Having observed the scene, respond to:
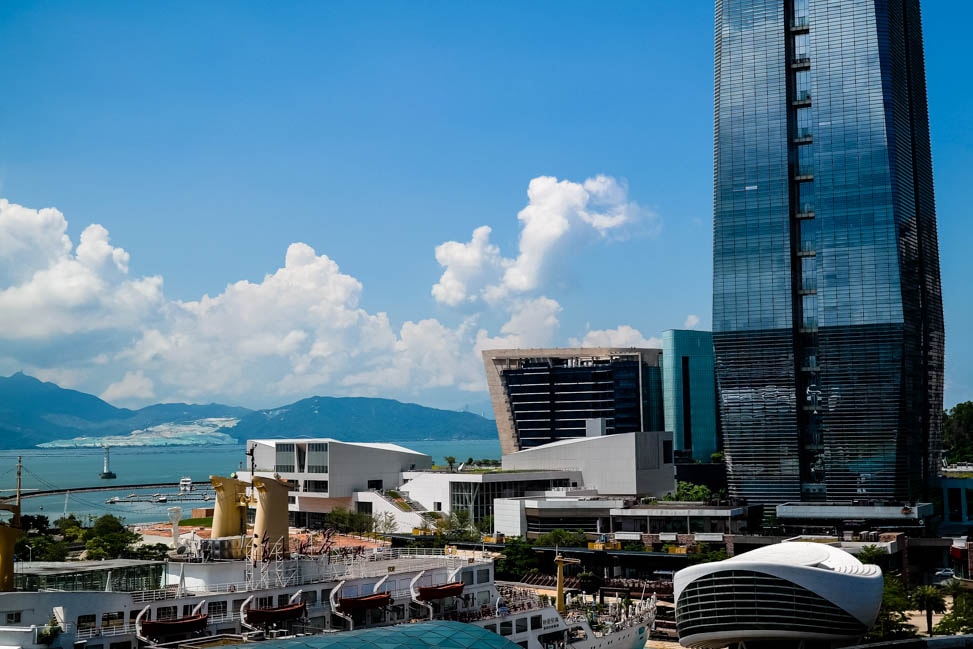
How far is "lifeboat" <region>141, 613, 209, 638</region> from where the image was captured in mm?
44000

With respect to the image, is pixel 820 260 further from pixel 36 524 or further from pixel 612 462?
pixel 36 524

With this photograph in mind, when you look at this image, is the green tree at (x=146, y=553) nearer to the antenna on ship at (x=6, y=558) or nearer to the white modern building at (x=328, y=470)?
the antenna on ship at (x=6, y=558)

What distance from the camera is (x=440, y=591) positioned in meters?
54.8

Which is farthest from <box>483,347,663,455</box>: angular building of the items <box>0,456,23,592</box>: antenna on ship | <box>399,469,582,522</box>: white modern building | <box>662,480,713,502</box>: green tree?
<box>0,456,23,592</box>: antenna on ship

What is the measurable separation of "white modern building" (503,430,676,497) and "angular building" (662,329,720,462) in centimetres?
5987

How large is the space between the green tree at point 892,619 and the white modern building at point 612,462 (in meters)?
58.4

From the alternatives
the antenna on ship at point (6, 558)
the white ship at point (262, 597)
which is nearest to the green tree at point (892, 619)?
the white ship at point (262, 597)

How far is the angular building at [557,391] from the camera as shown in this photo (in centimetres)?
19038

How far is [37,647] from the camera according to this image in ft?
132

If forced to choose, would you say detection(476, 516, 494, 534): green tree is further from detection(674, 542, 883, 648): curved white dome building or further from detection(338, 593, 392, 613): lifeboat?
detection(338, 593, 392, 613): lifeboat

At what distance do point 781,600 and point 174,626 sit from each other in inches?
1396

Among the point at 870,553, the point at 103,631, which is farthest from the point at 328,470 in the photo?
the point at 103,631

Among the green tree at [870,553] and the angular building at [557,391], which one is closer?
the green tree at [870,553]

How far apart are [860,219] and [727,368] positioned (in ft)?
69.8
